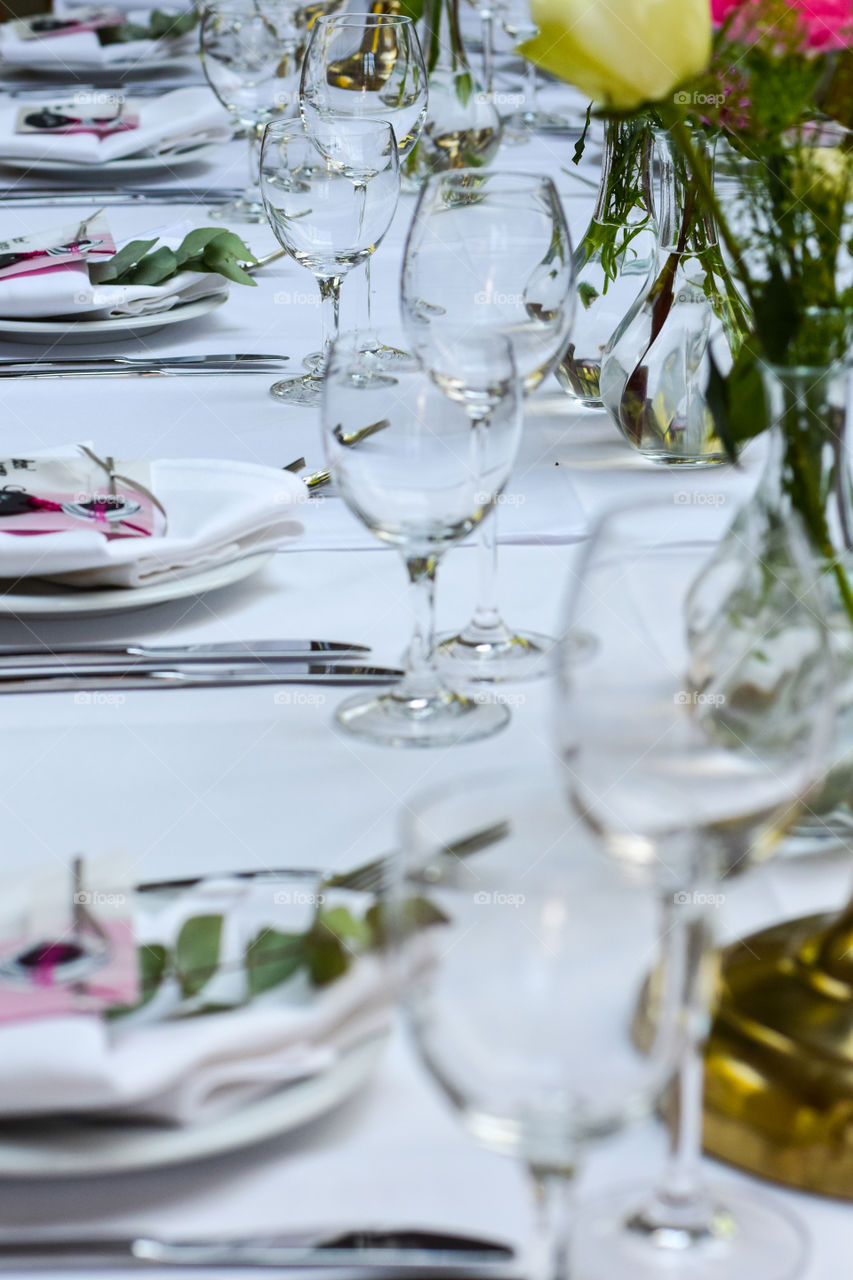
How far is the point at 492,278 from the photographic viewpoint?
0.92 m

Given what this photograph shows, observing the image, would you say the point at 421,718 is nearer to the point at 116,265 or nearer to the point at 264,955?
the point at 264,955

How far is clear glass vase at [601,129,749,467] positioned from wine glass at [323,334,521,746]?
32 centimetres

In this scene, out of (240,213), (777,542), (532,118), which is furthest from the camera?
(532,118)

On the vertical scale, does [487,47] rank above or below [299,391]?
above

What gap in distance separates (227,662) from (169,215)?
3.70ft

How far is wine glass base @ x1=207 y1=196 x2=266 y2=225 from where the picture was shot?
5.99 feet

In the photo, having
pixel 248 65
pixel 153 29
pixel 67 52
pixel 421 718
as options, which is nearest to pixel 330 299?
pixel 421 718

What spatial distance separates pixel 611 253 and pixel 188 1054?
0.82 m

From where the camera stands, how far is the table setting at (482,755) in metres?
0.43

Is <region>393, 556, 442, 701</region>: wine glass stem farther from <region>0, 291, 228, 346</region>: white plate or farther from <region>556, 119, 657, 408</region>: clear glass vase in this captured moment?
<region>0, 291, 228, 346</region>: white plate

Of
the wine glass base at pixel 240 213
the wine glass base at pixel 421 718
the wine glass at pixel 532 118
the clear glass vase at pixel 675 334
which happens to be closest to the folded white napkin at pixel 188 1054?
the wine glass base at pixel 421 718

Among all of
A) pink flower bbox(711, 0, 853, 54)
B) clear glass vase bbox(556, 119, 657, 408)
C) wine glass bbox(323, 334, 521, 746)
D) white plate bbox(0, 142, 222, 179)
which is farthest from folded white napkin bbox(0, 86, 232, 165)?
pink flower bbox(711, 0, 853, 54)

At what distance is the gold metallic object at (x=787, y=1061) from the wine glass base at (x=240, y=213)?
4.64ft

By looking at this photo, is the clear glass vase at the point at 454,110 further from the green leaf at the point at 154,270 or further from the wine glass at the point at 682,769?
the wine glass at the point at 682,769
